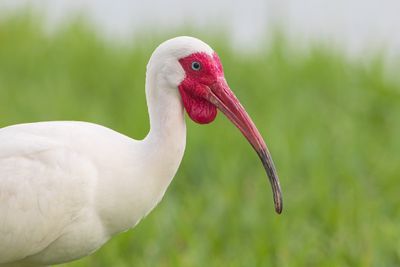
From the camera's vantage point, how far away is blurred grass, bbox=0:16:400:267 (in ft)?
23.5

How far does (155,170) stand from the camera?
201 inches

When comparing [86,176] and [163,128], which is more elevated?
[163,128]

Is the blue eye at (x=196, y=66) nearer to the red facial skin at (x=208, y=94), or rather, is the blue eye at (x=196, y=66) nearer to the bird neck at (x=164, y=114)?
the red facial skin at (x=208, y=94)

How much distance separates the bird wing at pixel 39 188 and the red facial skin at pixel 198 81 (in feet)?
1.81

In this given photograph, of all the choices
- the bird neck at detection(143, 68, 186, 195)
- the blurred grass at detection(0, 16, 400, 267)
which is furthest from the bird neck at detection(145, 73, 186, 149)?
the blurred grass at detection(0, 16, 400, 267)

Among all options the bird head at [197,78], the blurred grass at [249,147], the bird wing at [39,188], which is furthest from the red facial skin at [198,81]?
the blurred grass at [249,147]

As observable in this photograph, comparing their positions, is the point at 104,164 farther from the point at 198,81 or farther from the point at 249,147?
the point at 249,147

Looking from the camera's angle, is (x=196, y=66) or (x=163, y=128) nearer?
(x=196, y=66)

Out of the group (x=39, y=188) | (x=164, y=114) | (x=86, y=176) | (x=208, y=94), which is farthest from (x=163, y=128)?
(x=39, y=188)

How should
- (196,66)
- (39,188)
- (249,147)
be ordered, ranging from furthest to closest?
(249,147) < (39,188) < (196,66)

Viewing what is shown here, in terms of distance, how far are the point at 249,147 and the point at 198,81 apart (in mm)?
4011

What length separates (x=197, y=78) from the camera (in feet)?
16.3

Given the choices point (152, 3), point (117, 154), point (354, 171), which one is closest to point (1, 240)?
point (117, 154)

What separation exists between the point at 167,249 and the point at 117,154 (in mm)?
2237
